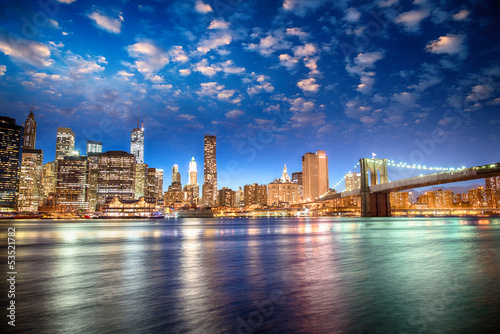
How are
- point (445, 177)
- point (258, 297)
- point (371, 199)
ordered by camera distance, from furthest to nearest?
point (371, 199)
point (445, 177)
point (258, 297)

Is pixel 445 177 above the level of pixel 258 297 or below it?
above

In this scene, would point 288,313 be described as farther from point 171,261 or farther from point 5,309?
point 171,261

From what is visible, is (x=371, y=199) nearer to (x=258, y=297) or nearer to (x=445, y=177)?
(x=445, y=177)

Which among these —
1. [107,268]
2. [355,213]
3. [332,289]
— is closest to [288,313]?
[332,289]

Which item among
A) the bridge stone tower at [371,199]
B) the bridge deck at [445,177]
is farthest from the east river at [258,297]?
the bridge stone tower at [371,199]

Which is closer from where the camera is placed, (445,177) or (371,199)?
(445,177)

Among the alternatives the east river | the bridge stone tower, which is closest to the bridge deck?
the bridge stone tower

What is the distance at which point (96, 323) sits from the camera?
24.0ft

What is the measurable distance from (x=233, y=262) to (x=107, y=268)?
635 cm

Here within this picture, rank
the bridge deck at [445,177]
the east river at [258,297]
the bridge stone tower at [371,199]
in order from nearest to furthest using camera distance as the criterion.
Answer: the east river at [258,297], the bridge deck at [445,177], the bridge stone tower at [371,199]

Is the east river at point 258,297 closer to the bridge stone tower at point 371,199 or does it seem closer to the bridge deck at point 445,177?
the bridge deck at point 445,177

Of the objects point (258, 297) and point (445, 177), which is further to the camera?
point (445, 177)

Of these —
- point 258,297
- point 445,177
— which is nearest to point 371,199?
point 445,177

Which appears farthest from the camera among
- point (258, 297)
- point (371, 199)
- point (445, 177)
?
point (371, 199)
